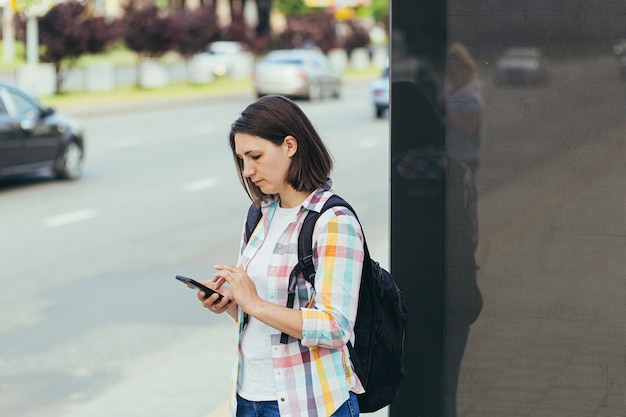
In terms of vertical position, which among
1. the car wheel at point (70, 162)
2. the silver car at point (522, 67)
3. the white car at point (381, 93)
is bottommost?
the car wheel at point (70, 162)

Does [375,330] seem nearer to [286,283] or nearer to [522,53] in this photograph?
[286,283]

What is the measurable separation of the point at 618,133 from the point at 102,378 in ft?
13.9

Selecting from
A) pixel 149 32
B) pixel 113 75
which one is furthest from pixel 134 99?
pixel 149 32

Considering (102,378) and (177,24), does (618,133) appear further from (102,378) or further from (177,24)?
(177,24)

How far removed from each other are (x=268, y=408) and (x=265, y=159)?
2.16ft

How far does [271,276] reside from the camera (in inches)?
120

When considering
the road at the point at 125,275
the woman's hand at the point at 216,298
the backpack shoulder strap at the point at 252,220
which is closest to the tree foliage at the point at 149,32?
the road at the point at 125,275

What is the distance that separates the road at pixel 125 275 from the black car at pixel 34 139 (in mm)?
346

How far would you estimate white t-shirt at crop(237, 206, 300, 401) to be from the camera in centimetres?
307

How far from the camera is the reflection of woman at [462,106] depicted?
4164 mm

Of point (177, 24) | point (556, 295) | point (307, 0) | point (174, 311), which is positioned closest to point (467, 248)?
point (556, 295)

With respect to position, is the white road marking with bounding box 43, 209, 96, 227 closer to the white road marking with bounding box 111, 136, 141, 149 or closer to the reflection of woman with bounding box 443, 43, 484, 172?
the white road marking with bounding box 111, 136, 141, 149

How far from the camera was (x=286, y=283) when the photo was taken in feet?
9.95

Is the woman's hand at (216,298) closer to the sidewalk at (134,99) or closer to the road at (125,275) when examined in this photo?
the road at (125,275)
